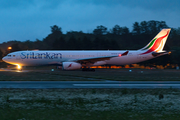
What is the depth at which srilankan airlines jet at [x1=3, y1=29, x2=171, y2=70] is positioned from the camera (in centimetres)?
3453

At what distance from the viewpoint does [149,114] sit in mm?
8219

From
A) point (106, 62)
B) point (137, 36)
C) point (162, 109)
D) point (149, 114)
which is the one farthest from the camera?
point (137, 36)

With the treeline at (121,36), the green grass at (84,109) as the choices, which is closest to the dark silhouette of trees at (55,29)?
the treeline at (121,36)

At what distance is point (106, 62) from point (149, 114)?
1145 inches

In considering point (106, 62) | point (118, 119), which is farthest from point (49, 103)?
point (106, 62)

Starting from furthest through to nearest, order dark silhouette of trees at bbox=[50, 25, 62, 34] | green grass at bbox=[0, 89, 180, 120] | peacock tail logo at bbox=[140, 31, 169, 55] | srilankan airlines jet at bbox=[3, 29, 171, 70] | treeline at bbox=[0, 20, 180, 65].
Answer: dark silhouette of trees at bbox=[50, 25, 62, 34] < treeline at bbox=[0, 20, 180, 65] < peacock tail logo at bbox=[140, 31, 169, 55] < srilankan airlines jet at bbox=[3, 29, 171, 70] < green grass at bbox=[0, 89, 180, 120]

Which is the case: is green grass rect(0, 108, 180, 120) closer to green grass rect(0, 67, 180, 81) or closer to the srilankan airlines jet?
green grass rect(0, 67, 180, 81)

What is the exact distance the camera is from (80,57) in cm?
3675

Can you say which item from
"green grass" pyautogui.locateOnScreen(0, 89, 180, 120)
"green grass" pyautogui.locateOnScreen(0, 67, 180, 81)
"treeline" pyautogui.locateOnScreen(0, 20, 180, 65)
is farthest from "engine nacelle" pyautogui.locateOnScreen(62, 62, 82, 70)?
"treeline" pyautogui.locateOnScreen(0, 20, 180, 65)

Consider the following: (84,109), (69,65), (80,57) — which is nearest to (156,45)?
(80,57)

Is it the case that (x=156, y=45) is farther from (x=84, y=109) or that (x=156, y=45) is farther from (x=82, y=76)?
(x=84, y=109)

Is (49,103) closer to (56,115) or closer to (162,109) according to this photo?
(56,115)

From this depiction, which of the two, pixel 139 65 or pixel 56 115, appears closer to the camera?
pixel 56 115

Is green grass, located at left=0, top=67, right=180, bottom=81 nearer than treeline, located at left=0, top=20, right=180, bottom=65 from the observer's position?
Yes
